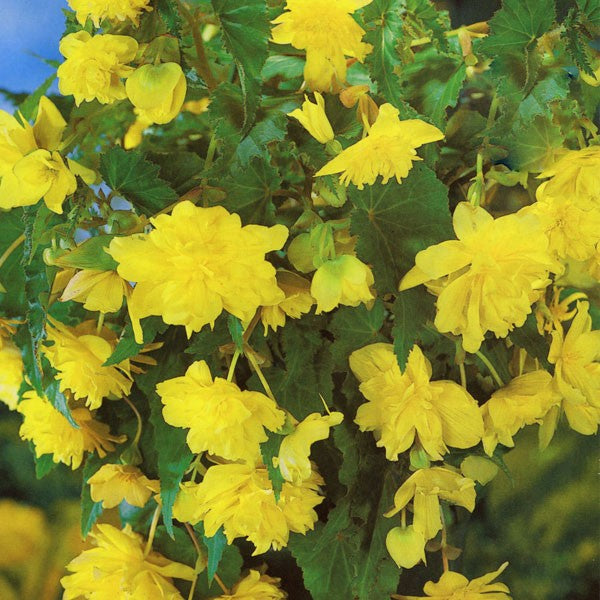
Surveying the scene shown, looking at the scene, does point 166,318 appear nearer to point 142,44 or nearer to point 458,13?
point 142,44

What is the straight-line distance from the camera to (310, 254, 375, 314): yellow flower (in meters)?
0.40

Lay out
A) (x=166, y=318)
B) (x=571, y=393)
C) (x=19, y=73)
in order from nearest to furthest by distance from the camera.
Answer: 1. (x=166, y=318)
2. (x=571, y=393)
3. (x=19, y=73)

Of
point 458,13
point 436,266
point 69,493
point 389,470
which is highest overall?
point 458,13

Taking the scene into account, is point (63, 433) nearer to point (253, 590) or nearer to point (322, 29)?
point (253, 590)

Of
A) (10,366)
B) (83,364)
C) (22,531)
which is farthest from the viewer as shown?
(22,531)

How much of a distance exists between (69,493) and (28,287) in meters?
0.48

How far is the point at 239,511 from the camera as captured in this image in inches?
18.4

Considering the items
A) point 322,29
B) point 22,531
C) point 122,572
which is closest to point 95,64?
point 322,29

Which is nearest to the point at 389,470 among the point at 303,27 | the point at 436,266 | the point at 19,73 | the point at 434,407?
the point at 434,407

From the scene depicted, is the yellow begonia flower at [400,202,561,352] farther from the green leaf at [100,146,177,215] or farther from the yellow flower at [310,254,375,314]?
the green leaf at [100,146,177,215]

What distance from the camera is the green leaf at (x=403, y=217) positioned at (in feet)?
1.42

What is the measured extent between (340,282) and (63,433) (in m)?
0.27

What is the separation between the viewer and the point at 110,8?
1.31 feet

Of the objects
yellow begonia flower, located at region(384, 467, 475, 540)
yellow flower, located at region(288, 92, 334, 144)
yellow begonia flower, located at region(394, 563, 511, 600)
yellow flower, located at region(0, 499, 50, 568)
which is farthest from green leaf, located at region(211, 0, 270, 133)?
yellow flower, located at region(0, 499, 50, 568)
